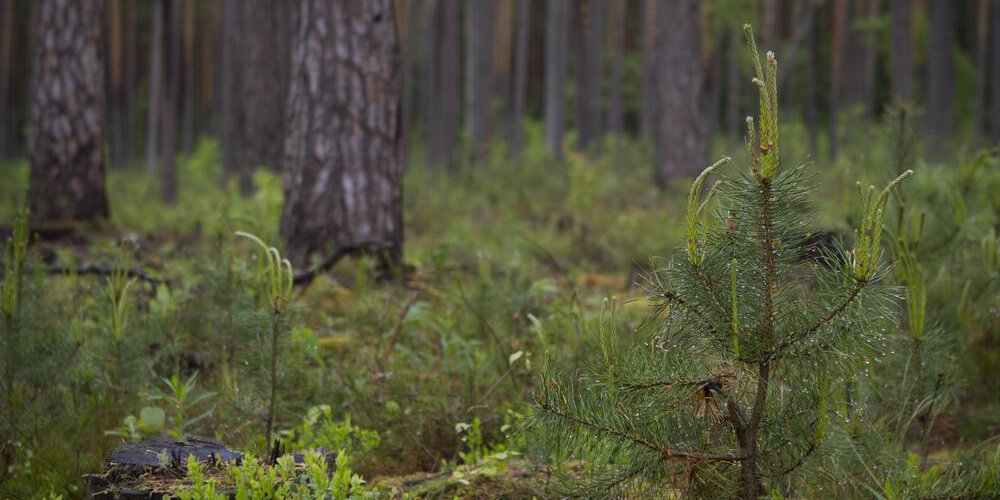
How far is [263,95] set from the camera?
39.5 feet

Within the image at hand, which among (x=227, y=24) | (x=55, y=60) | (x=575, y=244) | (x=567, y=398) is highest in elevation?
(x=227, y=24)

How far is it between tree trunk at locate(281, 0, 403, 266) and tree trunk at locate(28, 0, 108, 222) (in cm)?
349

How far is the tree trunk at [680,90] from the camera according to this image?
11195 millimetres

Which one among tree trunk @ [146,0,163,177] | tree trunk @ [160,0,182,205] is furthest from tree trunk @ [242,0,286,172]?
tree trunk @ [146,0,163,177]

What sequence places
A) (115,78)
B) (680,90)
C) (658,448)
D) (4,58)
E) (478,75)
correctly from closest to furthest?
1. (658,448)
2. (680,90)
3. (478,75)
4. (4,58)
5. (115,78)

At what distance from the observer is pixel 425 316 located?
177 inches

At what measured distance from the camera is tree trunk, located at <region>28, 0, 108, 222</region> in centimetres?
825

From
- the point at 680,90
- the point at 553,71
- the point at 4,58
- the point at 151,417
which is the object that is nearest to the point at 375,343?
the point at 151,417

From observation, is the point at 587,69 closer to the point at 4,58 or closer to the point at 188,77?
the point at 188,77

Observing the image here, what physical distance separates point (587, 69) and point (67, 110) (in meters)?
14.1

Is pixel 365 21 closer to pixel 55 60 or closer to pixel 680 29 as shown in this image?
pixel 55 60

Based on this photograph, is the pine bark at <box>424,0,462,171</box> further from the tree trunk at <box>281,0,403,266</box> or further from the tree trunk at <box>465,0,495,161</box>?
the tree trunk at <box>281,0,403,266</box>

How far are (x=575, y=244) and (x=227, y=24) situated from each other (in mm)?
13332

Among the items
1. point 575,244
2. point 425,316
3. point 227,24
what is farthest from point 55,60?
point 227,24
